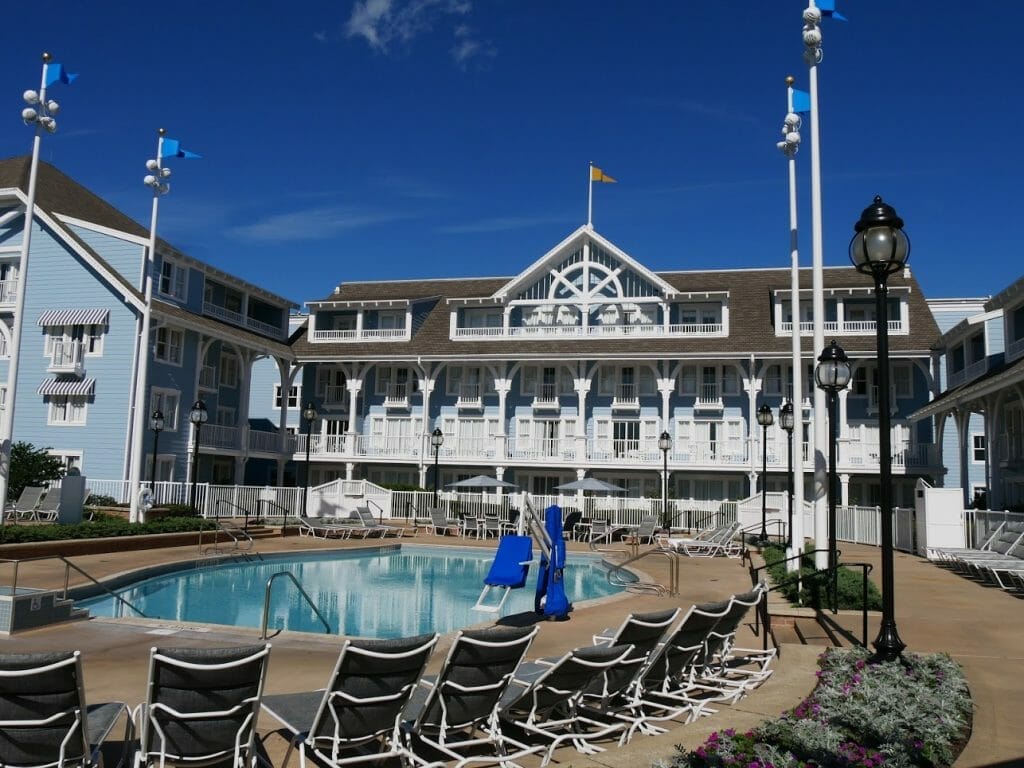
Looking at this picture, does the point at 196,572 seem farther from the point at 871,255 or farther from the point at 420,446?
the point at 420,446

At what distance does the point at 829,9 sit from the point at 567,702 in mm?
15697

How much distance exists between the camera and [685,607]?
14.3 meters

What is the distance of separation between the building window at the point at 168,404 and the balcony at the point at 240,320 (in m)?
5.25

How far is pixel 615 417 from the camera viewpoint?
1590 inches

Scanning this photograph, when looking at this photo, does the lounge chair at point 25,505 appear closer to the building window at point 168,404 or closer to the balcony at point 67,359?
the building window at point 168,404

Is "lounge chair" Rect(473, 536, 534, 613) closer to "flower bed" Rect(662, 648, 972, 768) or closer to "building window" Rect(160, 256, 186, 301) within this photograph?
"flower bed" Rect(662, 648, 972, 768)

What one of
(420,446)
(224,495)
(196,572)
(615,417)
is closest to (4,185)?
(224,495)

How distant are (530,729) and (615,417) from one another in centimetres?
3495

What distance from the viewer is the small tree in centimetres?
2986

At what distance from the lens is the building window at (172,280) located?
118 feet

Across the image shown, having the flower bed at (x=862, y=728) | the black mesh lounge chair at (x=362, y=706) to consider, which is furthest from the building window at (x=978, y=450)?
the black mesh lounge chair at (x=362, y=706)

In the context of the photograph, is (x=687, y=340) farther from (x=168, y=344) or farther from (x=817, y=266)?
(x=817, y=266)

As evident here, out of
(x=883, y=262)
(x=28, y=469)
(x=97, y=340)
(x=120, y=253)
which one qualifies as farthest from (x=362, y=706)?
(x=120, y=253)

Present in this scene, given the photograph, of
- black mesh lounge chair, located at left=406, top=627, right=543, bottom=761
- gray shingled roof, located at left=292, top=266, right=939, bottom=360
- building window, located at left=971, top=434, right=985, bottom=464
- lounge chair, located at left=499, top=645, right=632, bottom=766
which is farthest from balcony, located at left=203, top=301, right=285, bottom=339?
black mesh lounge chair, located at left=406, top=627, right=543, bottom=761
